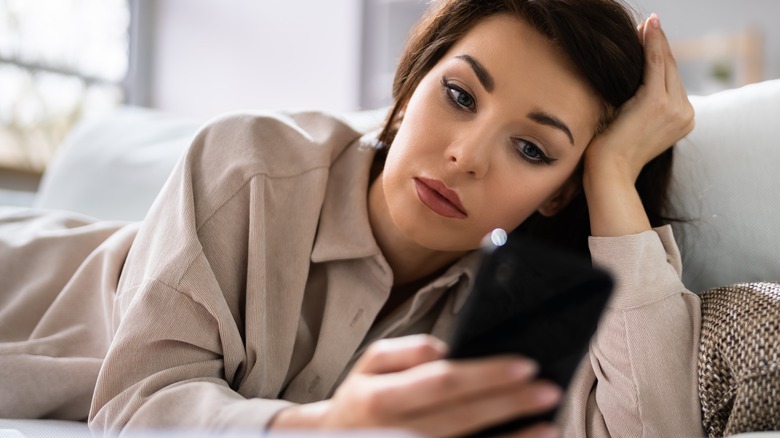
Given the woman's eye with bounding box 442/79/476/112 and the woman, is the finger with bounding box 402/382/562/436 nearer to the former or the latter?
the woman

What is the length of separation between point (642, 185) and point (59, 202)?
1404 mm

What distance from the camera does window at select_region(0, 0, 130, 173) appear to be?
130 inches

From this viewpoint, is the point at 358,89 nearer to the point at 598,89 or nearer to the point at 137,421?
the point at 598,89

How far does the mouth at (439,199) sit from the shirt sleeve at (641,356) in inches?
9.4

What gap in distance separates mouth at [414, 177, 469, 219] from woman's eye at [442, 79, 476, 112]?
0.12 m

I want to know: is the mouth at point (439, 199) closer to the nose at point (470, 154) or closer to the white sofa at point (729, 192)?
the nose at point (470, 154)

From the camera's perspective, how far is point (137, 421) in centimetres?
75

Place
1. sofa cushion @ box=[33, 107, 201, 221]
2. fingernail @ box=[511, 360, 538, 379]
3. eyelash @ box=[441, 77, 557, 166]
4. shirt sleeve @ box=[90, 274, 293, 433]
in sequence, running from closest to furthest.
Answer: fingernail @ box=[511, 360, 538, 379] < shirt sleeve @ box=[90, 274, 293, 433] < eyelash @ box=[441, 77, 557, 166] < sofa cushion @ box=[33, 107, 201, 221]

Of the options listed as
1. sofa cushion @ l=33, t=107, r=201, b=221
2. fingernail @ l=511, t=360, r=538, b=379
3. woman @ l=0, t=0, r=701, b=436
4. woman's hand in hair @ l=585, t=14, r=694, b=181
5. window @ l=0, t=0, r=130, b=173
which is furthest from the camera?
window @ l=0, t=0, r=130, b=173

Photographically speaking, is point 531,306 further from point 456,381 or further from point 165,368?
point 165,368

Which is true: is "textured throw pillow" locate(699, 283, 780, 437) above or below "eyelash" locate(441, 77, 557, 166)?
below

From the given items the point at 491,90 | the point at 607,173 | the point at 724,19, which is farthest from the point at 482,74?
the point at 724,19

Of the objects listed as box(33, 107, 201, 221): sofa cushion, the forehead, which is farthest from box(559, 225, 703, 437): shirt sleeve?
box(33, 107, 201, 221): sofa cushion

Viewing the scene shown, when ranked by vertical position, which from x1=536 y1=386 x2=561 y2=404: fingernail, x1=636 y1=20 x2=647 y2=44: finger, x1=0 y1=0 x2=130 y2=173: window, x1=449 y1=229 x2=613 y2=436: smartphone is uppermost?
x1=636 y1=20 x2=647 y2=44: finger
